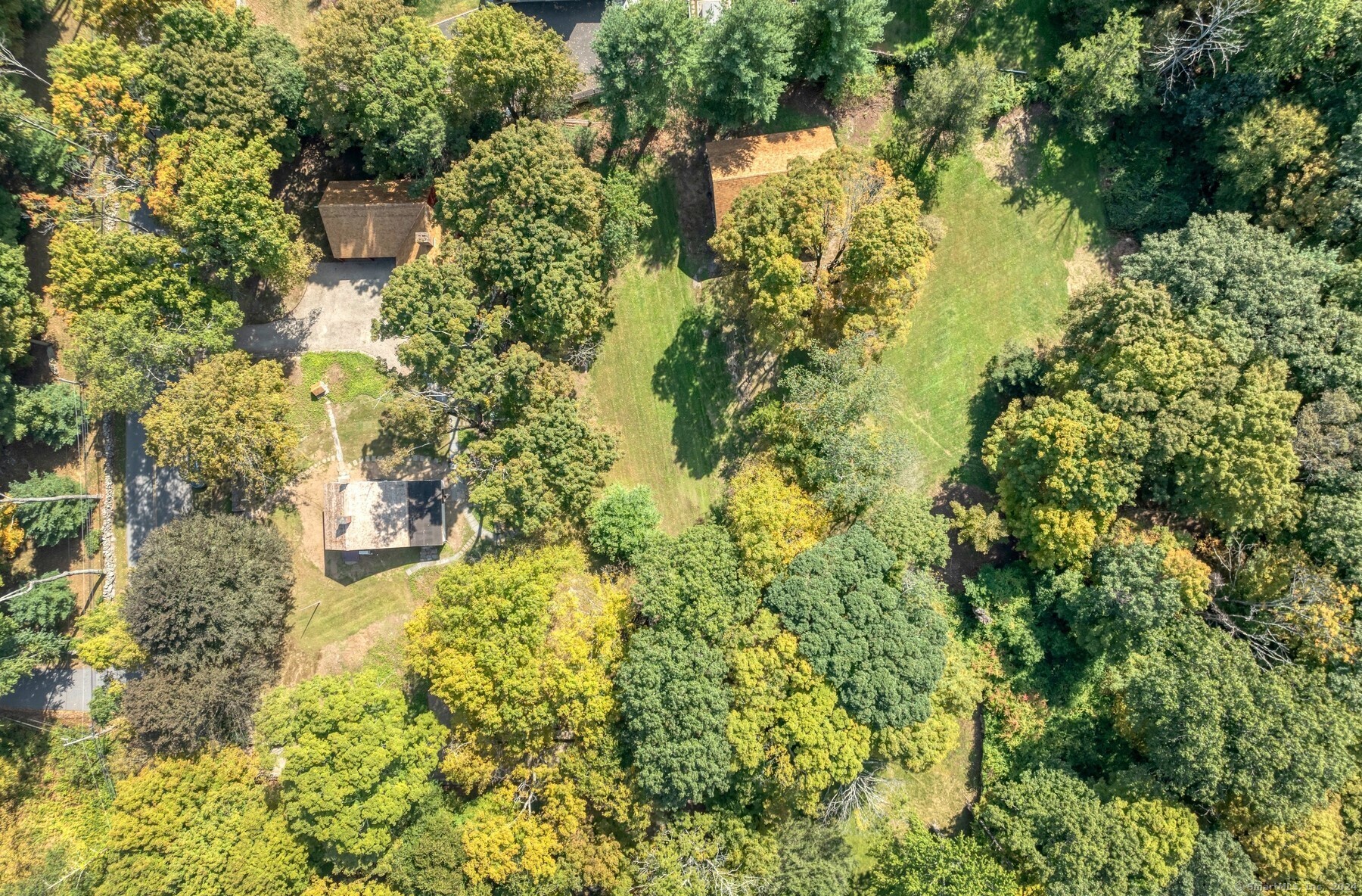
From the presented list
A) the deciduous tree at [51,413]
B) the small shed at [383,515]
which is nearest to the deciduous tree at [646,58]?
the small shed at [383,515]

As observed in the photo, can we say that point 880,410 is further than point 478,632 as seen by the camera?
Yes

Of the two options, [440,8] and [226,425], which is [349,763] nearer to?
[226,425]

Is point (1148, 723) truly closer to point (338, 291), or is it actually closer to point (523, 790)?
point (523, 790)

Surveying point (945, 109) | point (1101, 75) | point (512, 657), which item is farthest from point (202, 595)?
point (1101, 75)

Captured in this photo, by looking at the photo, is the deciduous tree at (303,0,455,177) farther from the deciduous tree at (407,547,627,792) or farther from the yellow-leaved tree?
the yellow-leaved tree

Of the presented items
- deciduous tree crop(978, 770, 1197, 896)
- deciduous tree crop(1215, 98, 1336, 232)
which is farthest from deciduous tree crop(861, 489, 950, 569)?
deciduous tree crop(1215, 98, 1336, 232)

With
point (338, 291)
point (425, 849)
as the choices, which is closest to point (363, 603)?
point (425, 849)
